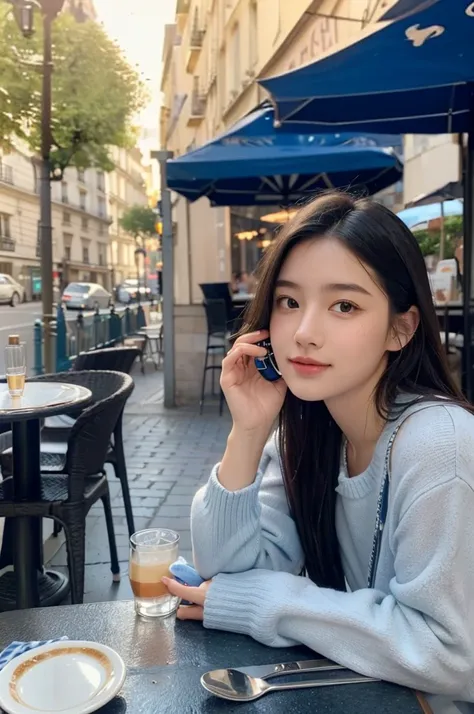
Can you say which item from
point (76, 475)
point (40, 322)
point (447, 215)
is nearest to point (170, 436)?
point (40, 322)

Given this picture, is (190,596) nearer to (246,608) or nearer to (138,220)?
(246,608)

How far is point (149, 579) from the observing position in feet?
3.91

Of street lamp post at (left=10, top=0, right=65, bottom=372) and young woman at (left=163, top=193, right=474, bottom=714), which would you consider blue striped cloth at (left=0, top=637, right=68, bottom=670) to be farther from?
street lamp post at (left=10, top=0, right=65, bottom=372)

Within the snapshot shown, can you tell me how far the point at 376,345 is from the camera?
116 centimetres

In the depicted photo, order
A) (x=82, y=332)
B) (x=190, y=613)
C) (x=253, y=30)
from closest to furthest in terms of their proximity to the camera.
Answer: (x=190, y=613), (x=82, y=332), (x=253, y=30)

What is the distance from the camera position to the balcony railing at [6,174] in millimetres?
7320

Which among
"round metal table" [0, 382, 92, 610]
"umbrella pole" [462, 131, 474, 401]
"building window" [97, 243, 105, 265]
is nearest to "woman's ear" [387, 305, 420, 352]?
"round metal table" [0, 382, 92, 610]

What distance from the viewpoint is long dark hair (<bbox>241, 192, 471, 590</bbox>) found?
45.8 inches

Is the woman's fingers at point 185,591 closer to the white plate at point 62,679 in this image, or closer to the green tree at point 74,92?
the white plate at point 62,679

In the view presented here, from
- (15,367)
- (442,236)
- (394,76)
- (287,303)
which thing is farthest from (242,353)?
(442,236)

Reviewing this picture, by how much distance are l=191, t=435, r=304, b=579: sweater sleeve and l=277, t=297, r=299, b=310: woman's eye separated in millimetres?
357

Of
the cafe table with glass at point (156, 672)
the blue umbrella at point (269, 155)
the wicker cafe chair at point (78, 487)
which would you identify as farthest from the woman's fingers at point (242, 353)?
the blue umbrella at point (269, 155)

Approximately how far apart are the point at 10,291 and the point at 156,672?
8.57 meters

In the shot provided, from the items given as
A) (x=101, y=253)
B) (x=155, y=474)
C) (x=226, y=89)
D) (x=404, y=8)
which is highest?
(x=226, y=89)
